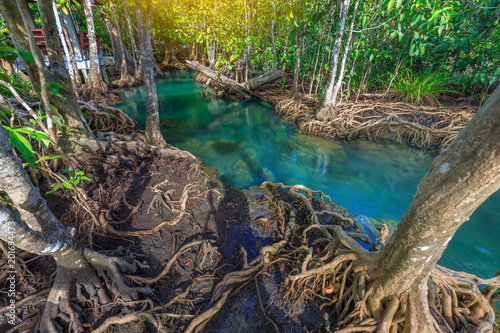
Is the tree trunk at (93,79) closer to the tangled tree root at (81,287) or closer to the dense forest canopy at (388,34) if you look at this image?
the dense forest canopy at (388,34)

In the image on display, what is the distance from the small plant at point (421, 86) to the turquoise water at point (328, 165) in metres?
2.82

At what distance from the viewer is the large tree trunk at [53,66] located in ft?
10.2

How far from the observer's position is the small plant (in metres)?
8.92

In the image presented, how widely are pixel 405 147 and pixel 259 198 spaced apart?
6582 mm

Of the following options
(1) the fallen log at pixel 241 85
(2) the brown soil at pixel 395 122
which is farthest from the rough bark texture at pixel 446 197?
(1) the fallen log at pixel 241 85

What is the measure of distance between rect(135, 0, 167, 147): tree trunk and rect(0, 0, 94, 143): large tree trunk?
139cm

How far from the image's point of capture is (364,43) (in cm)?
856

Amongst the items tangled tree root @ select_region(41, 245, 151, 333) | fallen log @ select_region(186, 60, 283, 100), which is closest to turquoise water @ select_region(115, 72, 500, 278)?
fallen log @ select_region(186, 60, 283, 100)

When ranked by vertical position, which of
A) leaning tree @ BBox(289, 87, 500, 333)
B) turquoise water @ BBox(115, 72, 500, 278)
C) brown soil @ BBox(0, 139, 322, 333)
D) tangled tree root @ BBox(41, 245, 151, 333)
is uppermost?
leaning tree @ BBox(289, 87, 500, 333)

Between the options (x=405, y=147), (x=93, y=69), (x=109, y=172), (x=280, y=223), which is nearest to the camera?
(x=280, y=223)

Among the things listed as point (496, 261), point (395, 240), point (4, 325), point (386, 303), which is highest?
point (395, 240)

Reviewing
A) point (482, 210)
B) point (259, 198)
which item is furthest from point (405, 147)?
point (259, 198)

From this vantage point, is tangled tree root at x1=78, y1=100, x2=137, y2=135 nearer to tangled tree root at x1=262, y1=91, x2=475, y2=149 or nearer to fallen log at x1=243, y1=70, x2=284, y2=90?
tangled tree root at x1=262, y1=91, x2=475, y2=149

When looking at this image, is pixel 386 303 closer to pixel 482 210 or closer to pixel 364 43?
pixel 482 210
